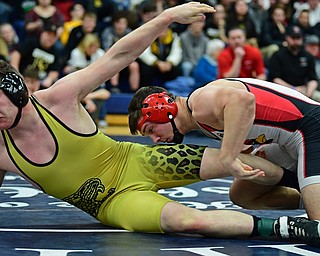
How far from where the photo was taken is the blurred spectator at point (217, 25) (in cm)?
1177

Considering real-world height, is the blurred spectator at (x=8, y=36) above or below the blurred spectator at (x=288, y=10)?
below

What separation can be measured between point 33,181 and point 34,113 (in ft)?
1.22

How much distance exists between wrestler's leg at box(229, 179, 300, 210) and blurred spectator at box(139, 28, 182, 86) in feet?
19.4

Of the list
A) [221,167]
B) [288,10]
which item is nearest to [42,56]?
[288,10]

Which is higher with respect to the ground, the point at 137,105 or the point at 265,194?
the point at 137,105

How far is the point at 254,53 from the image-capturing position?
10.3 m

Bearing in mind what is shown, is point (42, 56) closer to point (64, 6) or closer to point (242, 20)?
point (64, 6)

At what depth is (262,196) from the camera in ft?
16.4

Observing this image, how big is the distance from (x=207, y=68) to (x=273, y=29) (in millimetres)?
1979

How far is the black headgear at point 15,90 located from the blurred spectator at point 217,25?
7.69m

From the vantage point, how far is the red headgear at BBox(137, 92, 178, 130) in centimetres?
447

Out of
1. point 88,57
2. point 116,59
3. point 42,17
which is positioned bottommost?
point 88,57

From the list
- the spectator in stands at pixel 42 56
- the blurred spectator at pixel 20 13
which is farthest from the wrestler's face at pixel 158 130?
the blurred spectator at pixel 20 13

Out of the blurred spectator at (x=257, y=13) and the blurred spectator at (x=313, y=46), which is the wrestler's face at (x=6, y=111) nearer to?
the blurred spectator at (x=313, y=46)
